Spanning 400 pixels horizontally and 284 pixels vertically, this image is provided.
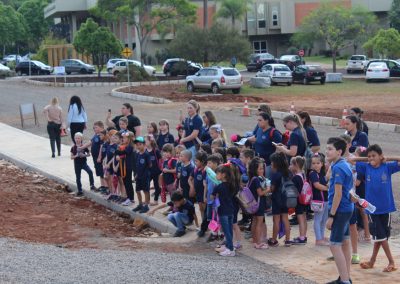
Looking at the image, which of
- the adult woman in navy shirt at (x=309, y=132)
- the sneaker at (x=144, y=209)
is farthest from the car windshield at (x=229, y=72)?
the adult woman in navy shirt at (x=309, y=132)

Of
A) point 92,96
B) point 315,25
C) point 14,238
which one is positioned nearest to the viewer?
point 14,238

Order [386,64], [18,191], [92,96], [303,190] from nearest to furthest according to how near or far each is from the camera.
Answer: [303,190] → [18,191] → [92,96] → [386,64]

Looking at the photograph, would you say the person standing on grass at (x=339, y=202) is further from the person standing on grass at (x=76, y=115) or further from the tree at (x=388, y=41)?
the tree at (x=388, y=41)

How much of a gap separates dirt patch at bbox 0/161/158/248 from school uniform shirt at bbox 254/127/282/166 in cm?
219

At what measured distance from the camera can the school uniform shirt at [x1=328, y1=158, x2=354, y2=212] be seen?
812cm

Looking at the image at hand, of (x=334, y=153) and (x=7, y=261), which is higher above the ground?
(x=334, y=153)

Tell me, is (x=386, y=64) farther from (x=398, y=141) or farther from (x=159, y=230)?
(x=159, y=230)

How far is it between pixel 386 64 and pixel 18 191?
3797 centimetres

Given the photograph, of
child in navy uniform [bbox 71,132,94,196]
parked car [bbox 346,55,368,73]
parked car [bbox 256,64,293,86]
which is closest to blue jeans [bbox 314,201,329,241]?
child in navy uniform [bbox 71,132,94,196]

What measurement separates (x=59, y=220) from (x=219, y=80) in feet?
93.6

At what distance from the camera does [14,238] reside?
37.6 ft

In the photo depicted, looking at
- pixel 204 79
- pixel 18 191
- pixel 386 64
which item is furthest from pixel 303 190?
pixel 386 64

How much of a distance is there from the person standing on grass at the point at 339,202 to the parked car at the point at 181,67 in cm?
4920

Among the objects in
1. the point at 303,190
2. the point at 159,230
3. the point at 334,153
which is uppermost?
the point at 334,153
